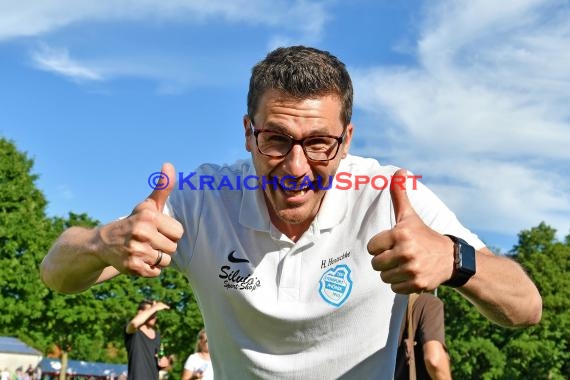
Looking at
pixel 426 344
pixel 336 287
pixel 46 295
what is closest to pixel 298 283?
pixel 336 287

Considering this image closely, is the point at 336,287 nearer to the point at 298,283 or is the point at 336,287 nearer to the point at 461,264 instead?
the point at 298,283

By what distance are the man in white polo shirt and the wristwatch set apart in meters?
0.27

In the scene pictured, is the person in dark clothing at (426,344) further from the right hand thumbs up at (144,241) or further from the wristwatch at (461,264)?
the right hand thumbs up at (144,241)

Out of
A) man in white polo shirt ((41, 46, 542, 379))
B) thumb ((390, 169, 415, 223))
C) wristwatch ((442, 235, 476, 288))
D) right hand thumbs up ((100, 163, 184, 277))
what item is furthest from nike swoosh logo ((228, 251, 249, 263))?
wristwatch ((442, 235, 476, 288))

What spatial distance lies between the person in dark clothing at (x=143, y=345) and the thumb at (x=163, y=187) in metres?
8.37

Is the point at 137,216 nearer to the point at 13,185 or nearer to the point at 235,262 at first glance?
the point at 235,262

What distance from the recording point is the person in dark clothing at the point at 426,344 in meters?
7.44

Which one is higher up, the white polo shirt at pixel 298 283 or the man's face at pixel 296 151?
the man's face at pixel 296 151

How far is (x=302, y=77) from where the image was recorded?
13.3ft

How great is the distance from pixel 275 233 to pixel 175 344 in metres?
38.5

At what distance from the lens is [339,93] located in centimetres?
409

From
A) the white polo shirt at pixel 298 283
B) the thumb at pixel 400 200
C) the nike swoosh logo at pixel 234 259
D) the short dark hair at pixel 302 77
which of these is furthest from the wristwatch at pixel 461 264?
the nike swoosh logo at pixel 234 259

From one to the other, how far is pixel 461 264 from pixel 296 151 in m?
1.02

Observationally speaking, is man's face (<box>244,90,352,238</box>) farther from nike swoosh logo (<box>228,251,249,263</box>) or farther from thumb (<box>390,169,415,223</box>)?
thumb (<box>390,169,415,223</box>)
